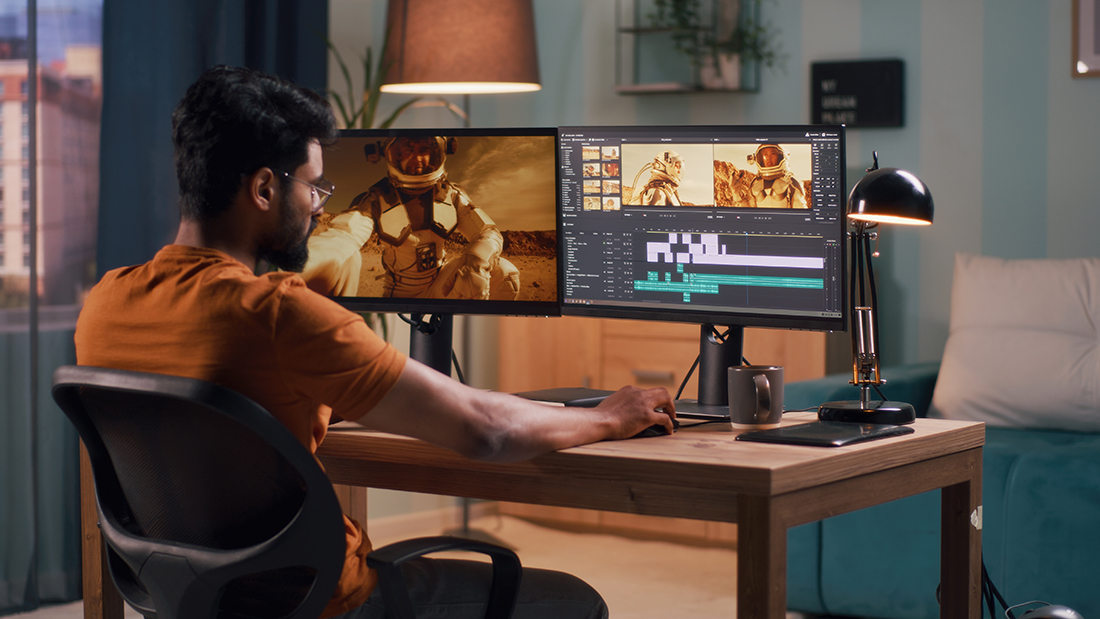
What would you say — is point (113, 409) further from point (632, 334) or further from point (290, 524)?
point (632, 334)

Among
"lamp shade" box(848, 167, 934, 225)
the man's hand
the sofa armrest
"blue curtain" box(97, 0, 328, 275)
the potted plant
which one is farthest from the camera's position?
the potted plant

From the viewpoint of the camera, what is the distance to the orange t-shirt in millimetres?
1332

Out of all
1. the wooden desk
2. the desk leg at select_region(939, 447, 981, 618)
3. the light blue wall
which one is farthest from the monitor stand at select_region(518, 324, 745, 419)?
the light blue wall

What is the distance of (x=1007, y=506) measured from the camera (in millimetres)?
2674

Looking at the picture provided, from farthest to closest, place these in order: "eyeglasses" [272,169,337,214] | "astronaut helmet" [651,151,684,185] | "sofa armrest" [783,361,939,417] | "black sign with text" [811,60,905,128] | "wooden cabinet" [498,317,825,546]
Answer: "black sign with text" [811,60,905,128] → "wooden cabinet" [498,317,825,546] → "sofa armrest" [783,361,939,417] → "astronaut helmet" [651,151,684,185] → "eyeglasses" [272,169,337,214]

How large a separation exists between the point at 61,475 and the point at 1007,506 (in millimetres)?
2375

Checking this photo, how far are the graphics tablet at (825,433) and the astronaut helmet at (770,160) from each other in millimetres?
401

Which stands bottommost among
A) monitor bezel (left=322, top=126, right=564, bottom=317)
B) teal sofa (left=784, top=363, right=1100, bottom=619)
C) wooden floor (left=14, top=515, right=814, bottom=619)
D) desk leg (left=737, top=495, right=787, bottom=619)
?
wooden floor (left=14, top=515, right=814, bottom=619)

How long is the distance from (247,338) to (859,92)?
2849 millimetres

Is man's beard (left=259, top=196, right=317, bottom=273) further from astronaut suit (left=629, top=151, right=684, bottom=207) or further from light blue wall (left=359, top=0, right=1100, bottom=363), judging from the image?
light blue wall (left=359, top=0, right=1100, bottom=363)

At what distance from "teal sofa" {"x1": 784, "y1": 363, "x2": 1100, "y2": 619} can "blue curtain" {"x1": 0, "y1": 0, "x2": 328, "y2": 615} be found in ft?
5.94

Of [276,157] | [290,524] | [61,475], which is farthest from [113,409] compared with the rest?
[61,475]

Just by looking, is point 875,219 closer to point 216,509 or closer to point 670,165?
point 670,165

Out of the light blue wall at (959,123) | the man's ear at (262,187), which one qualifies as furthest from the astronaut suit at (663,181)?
the light blue wall at (959,123)
